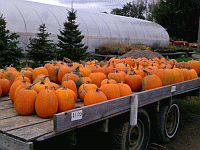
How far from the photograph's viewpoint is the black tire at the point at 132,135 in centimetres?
279

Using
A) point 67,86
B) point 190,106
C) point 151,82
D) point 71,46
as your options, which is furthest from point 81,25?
point 67,86

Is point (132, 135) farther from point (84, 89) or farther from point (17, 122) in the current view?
point (17, 122)

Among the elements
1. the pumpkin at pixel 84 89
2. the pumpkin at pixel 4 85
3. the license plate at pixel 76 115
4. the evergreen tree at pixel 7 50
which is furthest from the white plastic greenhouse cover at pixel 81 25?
the license plate at pixel 76 115

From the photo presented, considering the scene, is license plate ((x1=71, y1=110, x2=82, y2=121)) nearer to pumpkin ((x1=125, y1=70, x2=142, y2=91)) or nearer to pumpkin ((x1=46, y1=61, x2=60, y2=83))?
pumpkin ((x1=125, y1=70, x2=142, y2=91))

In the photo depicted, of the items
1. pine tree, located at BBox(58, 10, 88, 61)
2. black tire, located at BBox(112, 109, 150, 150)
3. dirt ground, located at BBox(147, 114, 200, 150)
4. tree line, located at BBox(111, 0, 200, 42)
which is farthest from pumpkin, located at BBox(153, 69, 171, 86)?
tree line, located at BBox(111, 0, 200, 42)

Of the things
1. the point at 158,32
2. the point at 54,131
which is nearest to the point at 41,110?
the point at 54,131

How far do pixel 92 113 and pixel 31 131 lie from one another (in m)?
0.61

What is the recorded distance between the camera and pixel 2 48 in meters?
8.78

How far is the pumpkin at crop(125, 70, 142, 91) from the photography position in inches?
144

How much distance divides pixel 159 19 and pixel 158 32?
8206 millimetres

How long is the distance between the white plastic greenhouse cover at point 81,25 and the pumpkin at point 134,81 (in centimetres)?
993

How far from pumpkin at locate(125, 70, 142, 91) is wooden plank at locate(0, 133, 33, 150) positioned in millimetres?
2204

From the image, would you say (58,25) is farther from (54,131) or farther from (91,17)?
(54,131)

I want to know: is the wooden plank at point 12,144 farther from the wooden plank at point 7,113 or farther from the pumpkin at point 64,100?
the pumpkin at point 64,100
